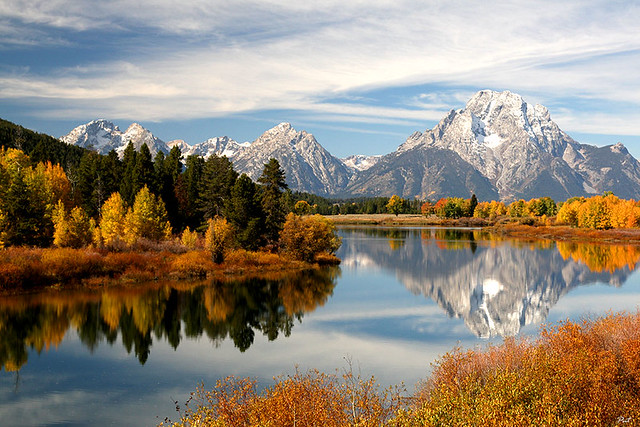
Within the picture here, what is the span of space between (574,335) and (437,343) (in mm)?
15459

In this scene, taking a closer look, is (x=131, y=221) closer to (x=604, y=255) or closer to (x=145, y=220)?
(x=145, y=220)

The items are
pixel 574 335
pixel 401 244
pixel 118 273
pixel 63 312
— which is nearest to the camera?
pixel 574 335

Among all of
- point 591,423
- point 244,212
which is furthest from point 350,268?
point 591,423

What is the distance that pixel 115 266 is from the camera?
210 feet

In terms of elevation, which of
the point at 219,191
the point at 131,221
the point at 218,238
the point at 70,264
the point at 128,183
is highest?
the point at 128,183

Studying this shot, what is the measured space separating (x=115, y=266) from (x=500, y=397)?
57597mm

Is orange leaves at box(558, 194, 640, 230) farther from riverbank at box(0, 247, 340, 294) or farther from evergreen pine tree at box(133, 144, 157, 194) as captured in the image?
evergreen pine tree at box(133, 144, 157, 194)

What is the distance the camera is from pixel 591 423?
52.0 ft

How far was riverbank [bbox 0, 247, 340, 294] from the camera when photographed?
5525cm

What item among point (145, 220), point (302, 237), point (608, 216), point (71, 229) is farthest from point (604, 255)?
point (71, 229)

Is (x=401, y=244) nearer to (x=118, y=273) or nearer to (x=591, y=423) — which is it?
(x=118, y=273)

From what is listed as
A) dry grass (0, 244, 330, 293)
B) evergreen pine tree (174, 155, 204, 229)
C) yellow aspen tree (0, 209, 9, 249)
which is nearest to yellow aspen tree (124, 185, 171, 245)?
dry grass (0, 244, 330, 293)

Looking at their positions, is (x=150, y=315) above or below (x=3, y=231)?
below

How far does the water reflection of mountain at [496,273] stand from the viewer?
52.0 m
